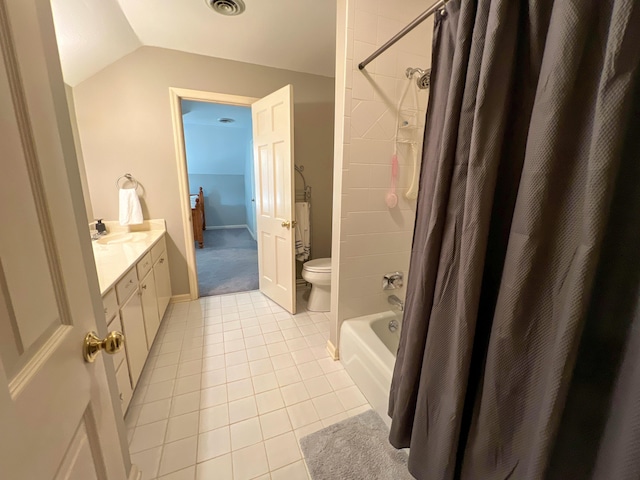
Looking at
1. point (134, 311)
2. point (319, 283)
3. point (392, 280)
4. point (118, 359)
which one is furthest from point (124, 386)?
point (392, 280)

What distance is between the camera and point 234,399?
1517mm

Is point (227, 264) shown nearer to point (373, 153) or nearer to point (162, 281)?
point (162, 281)

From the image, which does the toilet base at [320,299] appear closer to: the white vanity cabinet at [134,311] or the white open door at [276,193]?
the white open door at [276,193]

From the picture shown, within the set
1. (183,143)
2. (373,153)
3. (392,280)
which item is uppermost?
(183,143)

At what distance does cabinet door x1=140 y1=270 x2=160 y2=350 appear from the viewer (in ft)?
Answer: 5.65

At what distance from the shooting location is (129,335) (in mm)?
1436

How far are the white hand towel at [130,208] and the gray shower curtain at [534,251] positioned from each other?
2.58 metres

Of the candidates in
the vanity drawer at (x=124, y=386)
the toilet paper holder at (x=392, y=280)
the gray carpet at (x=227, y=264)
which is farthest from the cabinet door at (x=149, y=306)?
the toilet paper holder at (x=392, y=280)

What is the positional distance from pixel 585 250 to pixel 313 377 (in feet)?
5.24

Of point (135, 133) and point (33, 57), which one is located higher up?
point (135, 133)

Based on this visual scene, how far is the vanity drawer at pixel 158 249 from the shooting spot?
2.06 metres

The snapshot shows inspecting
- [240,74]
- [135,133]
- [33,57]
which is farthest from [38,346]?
[240,74]

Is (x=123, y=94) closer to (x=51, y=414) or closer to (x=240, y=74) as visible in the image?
(x=240, y=74)

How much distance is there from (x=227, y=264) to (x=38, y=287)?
3578 mm
